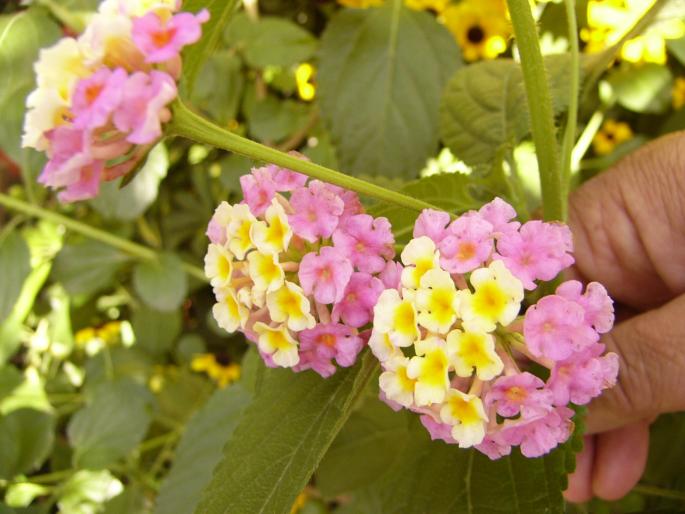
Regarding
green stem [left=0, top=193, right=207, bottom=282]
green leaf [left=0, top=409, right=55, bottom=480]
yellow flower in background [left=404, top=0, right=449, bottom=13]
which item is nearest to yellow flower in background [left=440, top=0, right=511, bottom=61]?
yellow flower in background [left=404, top=0, right=449, bottom=13]

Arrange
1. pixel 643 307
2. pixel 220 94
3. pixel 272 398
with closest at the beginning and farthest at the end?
pixel 272 398
pixel 643 307
pixel 220 94

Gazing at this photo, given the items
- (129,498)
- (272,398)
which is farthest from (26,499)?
Answer: (272,398)

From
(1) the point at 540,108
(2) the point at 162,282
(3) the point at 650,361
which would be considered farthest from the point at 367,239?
(2) the point at 162,282

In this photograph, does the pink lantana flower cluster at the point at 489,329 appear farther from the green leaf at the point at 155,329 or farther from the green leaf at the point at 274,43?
the green leaf at the point at 155,329

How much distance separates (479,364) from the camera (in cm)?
40

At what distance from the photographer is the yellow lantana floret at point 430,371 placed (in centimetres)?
40

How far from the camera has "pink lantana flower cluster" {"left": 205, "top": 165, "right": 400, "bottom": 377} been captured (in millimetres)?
426

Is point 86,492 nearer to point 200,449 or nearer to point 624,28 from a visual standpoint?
point 200,449

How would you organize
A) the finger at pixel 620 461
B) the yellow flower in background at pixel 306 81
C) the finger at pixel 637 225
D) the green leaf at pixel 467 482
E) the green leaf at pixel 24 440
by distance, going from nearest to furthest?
the green leaf at pixel 467 482, the finger at pixel 637 225, the finger at pixel 620 461, the green leaf at pixel 24 440, the yellow flower in background at pixel 306 81

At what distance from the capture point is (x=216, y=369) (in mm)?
1234

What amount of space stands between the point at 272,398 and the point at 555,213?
23cm

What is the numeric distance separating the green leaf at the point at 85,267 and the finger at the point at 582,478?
66cm

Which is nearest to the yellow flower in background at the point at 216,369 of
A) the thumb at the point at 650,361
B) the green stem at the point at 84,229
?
the green stem at the point at 84,229

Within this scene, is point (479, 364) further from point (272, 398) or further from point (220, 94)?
point (220, 94)
